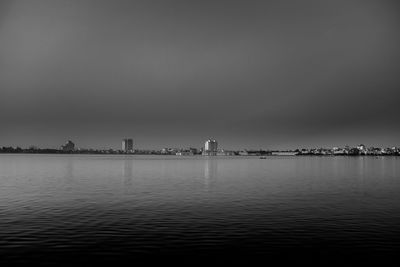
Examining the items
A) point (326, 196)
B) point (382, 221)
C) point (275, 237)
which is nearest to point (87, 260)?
point (275, 237)

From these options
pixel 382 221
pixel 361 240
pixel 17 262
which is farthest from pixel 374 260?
pixel 17 262

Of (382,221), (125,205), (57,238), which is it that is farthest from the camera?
(125,205)

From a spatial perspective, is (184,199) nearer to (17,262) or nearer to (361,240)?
(361,240)

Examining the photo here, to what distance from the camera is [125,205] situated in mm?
43312

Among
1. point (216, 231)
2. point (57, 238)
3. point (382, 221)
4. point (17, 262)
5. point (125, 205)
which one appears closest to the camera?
point (17, 262)

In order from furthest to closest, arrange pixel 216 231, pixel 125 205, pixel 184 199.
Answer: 1. pixel 184 199
2. pixel 125 205
3. pixel 216 231

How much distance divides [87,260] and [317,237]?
16893mm

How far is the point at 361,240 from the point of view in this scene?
2650 cm

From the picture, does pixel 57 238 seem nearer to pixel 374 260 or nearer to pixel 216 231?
pixel 216 231

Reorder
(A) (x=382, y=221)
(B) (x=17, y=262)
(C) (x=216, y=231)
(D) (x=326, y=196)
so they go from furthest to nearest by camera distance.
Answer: (D) (x=326, y=196), (A) (x=382, y=221), (C) (x=216, y=231), (B) (x=17, y=262)

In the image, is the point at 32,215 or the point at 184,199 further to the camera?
the point at 184,199

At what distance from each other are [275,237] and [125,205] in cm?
2182

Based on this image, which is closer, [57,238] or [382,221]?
[57,238]

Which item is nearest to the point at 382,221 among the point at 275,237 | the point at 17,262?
the point at 275,237
